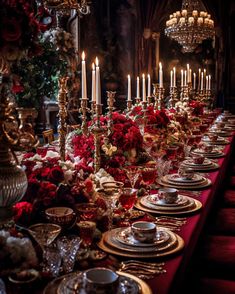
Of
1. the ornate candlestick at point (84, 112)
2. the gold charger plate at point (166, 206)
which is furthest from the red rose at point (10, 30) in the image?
the ornate candlestick at point (84, 112)

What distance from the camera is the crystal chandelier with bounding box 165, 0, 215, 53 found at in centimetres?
1139

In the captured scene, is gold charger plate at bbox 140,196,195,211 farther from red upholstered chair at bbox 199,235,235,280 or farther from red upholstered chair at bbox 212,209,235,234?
red upholstered chair at bbox 212,209,235,234

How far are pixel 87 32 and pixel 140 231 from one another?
10.9m

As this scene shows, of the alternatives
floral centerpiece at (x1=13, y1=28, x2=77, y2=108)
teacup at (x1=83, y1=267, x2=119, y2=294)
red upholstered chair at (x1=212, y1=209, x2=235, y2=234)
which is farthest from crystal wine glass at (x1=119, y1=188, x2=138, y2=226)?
floral centerpiece at (x1=13, y1=28, x2=77, y2=108)

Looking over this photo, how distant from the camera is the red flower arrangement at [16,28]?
4.91 ft

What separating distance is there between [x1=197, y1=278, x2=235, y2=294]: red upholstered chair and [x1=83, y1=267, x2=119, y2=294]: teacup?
3.54 feet

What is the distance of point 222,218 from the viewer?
139 inches

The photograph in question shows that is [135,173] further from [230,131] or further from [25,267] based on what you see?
[230,131]

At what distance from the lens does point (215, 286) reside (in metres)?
2.35

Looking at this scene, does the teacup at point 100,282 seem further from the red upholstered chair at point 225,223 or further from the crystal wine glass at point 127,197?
the red upholstered chair at point 225,223

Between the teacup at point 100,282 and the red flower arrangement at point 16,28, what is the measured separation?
0.79m

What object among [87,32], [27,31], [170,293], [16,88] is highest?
[87,32]

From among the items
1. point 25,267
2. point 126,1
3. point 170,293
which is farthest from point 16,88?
point 126,1

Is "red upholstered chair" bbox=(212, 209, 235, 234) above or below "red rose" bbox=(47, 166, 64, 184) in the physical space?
below
